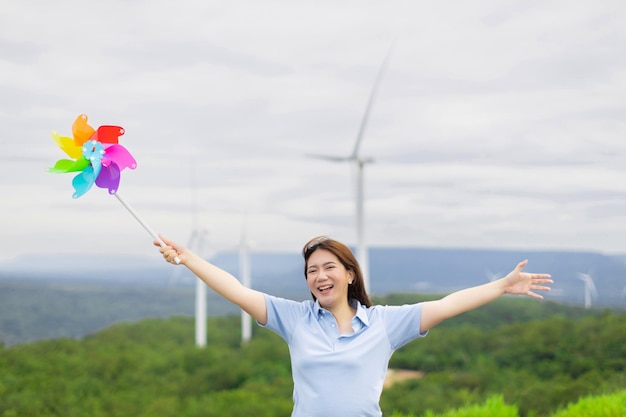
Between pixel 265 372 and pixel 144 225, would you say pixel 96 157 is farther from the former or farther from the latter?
pixel 265 372

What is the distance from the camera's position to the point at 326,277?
3705mm

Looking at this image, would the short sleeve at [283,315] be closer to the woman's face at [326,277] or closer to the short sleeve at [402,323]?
the woman's face at [326,277]

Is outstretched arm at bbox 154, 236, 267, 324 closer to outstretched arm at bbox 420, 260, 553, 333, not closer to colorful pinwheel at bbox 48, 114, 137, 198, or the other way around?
colorful pinwheel at bbox 48, 114, 137, 198

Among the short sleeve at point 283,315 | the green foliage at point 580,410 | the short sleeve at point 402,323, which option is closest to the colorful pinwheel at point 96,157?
the short sleeve at point 283,315

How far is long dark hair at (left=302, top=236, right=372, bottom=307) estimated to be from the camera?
3.75m

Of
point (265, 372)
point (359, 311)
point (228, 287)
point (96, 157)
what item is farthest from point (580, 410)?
point (265, 372)

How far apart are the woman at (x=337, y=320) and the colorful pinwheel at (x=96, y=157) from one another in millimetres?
455

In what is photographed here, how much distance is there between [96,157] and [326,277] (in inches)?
48.4

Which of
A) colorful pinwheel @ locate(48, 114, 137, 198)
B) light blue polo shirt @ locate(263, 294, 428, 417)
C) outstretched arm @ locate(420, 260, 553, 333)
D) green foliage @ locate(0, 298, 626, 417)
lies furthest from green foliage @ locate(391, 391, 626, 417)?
green foliage @ locate(0, 298, 626, 417)

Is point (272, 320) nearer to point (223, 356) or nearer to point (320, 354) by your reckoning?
point (320, 354)

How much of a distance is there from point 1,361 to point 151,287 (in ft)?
139

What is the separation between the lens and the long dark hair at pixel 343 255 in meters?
3.75

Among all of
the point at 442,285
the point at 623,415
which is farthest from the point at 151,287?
the point at 623,415

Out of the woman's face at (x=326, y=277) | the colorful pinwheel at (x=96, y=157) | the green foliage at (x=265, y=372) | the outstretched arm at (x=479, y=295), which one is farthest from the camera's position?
the green foliage at (x=265, y=372)
